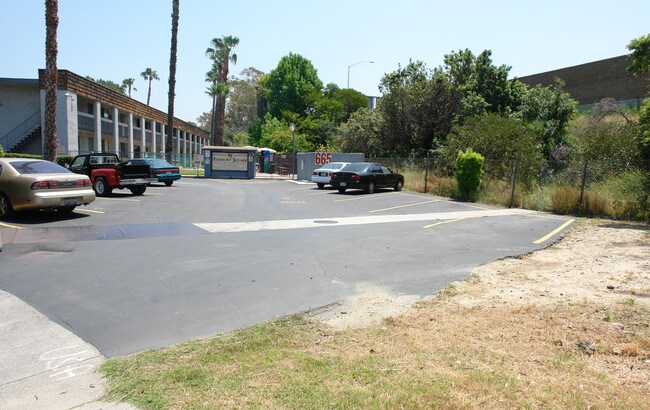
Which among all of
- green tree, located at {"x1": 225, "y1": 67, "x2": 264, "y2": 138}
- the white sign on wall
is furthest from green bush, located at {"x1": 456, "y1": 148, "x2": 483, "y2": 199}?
green tree, located at {"x1": 225, "y1": 67, "x2": 264, "y2": 138}

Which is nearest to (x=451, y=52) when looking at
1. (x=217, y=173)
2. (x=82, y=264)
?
(x=217, y=173)

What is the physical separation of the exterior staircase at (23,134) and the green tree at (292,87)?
3354 cm

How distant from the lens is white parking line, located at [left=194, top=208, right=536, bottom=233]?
1207cm

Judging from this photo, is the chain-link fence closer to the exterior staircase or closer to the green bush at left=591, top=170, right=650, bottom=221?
the green bush at left=591, top=170, right=650, bottom=221

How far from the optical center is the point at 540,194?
59.7ft

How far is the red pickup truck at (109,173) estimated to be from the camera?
1900 cm

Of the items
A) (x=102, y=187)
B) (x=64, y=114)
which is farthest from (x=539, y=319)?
(x=64, y=114)

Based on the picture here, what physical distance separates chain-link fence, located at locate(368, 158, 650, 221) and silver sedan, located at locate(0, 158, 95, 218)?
15.9 meters

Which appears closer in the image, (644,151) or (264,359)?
(264,359)

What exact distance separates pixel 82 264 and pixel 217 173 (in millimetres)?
30030

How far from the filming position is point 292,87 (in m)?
64.3

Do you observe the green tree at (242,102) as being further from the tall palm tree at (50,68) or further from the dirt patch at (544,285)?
the dirt patch at (544,285)

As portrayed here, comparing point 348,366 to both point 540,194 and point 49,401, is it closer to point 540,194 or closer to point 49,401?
point 49,401

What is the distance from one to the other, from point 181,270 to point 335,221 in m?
6.82
